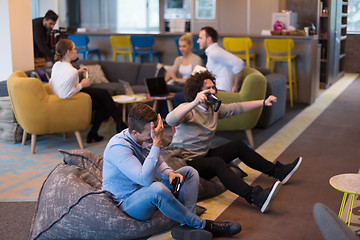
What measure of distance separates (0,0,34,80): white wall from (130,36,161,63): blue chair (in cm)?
307

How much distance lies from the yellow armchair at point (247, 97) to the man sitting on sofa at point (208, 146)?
118cm

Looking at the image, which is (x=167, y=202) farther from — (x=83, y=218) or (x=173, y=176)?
(x=83, y=218)

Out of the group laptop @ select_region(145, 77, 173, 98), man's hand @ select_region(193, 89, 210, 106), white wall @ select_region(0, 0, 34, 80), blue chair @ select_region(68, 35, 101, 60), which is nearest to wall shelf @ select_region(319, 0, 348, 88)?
blue chair @ select_region(68, 35, 101, 60)

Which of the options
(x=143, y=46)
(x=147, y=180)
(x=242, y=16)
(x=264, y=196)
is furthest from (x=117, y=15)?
(x=147, y=180)

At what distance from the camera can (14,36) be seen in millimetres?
5801

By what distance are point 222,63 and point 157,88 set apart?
86 cm

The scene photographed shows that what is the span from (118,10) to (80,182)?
991 cm

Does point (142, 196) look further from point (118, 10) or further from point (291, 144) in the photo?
point (118, 10)

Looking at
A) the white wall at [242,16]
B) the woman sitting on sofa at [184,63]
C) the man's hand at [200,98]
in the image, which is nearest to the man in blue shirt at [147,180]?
the man's hand at [200,98]

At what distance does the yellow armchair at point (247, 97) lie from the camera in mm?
5223

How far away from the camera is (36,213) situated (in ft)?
10.8

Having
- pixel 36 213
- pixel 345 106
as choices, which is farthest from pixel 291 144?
pixel 36 213

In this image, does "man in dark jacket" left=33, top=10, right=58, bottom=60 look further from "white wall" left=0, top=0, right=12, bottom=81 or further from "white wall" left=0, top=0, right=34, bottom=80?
"white wall" left=0, top=0, right=12, bottom=81

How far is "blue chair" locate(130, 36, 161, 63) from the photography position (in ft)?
29.0
